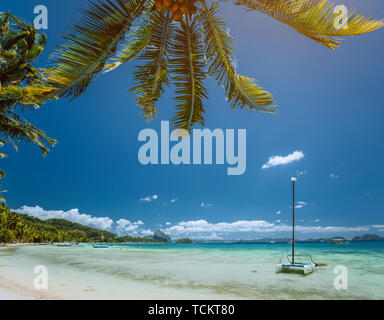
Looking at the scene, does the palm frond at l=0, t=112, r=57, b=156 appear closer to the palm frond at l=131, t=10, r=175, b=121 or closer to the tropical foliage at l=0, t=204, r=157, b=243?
the palm frond at l=131, t=10, r=175, b=121

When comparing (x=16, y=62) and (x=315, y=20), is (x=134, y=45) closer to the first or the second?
(x=315, y=20)

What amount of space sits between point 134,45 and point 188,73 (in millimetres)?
863

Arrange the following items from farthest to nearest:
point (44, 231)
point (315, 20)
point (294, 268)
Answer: point (44, 231) < point (294, 268) < point (315, 20)

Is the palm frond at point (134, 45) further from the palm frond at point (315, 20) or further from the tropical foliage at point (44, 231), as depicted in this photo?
the tropical foliage at point (44, 231)

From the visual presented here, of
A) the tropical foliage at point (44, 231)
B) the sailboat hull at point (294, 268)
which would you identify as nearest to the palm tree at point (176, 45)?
the sailboat hull at point (294, 268)

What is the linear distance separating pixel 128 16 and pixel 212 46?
4.39 ft

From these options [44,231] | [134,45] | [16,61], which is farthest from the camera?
[44,231]

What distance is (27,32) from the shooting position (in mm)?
11031

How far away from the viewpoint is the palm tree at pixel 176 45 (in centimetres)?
291

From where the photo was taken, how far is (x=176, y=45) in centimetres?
400

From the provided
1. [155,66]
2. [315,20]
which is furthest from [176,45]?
[315,20]

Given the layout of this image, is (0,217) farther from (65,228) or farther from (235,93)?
(65,228)

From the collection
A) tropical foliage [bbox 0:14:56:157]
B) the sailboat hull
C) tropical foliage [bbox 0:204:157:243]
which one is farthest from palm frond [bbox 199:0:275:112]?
tropical foliage [bbox 0:204:157:243]
